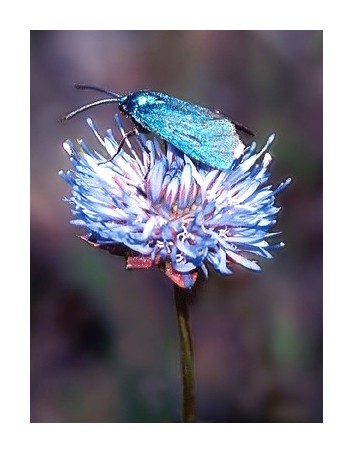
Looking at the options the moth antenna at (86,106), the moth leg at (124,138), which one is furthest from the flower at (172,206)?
the moth antenna at (86,106)

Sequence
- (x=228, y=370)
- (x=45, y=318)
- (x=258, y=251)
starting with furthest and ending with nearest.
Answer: (x=228, y=370) < (x=45, y=318) < (x=258, y=251)

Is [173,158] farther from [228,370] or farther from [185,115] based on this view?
[228,370]

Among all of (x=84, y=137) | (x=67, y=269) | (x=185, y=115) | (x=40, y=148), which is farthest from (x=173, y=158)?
(x=67, y=269)

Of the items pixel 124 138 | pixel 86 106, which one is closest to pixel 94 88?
pixel 86 106

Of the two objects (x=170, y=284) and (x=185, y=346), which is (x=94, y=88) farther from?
(x=185, y=346)
